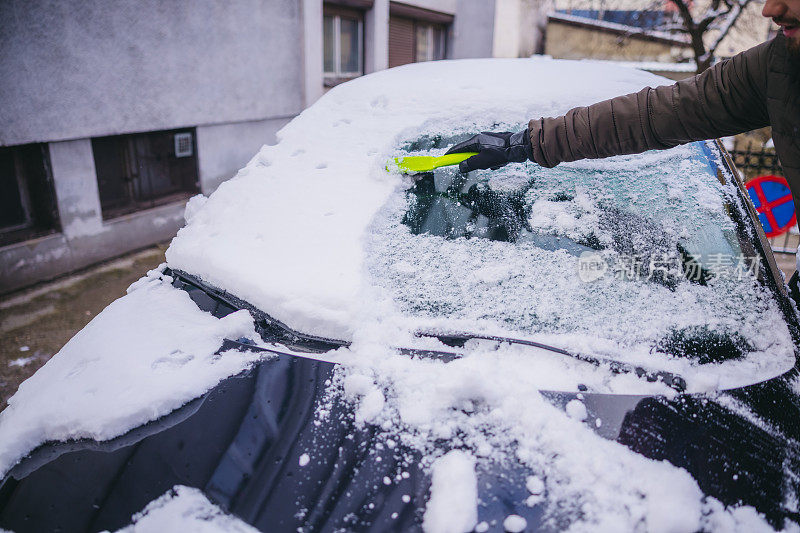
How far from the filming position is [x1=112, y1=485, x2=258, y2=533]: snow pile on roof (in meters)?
0.98

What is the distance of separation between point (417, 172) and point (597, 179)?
631mm

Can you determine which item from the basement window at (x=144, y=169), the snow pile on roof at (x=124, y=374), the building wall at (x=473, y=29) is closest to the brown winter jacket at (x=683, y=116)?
the snow pile on roof at (x=124, y=374)

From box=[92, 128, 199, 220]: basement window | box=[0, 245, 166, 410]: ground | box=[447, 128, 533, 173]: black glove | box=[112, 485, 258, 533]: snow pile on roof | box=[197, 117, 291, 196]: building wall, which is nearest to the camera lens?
box=[112, 485, 258, 533]: snow pile on roof

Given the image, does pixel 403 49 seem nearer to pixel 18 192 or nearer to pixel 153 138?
pixel 153 138

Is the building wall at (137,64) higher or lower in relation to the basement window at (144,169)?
higher

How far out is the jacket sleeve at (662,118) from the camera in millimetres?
1647

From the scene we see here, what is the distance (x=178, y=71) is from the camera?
5129 millimetres

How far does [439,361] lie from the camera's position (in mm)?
1304

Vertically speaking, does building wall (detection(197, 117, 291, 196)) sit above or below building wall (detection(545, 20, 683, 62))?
below

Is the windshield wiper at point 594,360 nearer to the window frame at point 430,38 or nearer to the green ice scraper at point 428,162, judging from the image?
the green ice scraper at point 428,162

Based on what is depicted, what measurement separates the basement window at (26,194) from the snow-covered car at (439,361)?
125 inches

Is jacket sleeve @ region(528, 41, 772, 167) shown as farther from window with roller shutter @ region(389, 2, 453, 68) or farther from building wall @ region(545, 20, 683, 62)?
building wall @ region(545, 20, 683, 62)

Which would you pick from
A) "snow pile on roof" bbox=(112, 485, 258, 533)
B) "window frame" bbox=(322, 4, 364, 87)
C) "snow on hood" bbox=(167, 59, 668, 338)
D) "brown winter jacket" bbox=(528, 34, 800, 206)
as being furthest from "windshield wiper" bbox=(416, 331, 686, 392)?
"window frame" bbox=(322, 4, 364, 87)

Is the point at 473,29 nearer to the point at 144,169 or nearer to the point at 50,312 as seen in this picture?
the point at 144,169
